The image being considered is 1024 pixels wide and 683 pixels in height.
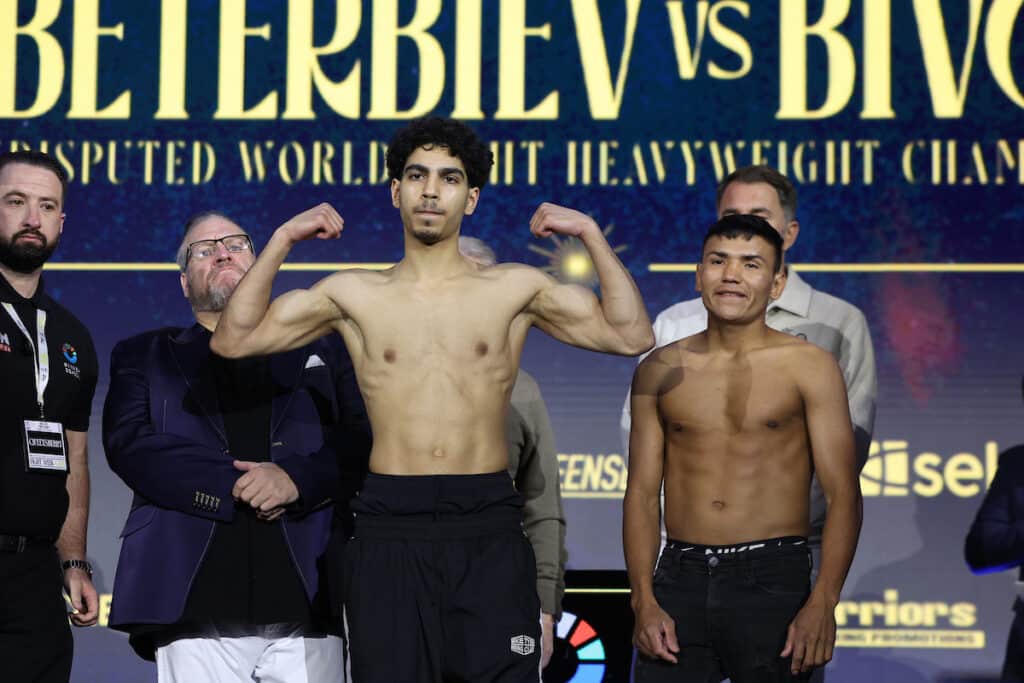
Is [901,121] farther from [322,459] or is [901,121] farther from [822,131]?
[322,459]

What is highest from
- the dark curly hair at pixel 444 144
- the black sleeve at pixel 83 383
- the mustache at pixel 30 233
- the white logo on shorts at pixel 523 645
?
the dark curly hair at pixel 444 144

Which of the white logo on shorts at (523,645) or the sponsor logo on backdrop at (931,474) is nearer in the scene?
the white logo on shorts at (523,645)

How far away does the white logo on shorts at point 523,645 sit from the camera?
9.73ft

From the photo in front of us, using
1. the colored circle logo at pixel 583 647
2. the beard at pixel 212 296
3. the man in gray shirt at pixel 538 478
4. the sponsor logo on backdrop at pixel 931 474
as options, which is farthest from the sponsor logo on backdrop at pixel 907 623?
the beard at pixel 212 296

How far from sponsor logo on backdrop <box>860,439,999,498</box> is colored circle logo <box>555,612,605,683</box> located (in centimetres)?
108

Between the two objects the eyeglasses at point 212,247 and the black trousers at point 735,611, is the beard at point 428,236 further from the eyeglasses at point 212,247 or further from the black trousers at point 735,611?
the black trousers at point 735,611

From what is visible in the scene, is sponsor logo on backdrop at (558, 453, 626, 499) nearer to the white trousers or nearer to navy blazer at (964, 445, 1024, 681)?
navy blazer at (964, 445, 1024, 681)

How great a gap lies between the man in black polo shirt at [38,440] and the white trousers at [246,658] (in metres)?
0.26

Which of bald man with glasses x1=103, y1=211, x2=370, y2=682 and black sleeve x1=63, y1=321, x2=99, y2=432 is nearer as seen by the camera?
bald man with glasses x1=103, y1=211, x2=370, y2=682

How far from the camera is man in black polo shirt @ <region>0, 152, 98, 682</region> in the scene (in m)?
3.32

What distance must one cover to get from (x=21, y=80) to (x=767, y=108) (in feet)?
9.08

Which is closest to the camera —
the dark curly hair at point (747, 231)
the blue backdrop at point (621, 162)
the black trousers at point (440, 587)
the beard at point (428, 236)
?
the black trousers at point (440, 587)

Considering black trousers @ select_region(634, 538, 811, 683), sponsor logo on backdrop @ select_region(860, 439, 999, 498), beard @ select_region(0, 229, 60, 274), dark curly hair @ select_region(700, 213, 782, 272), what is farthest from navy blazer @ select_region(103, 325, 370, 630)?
sponsor logo on backdrop @ select_region(860, 439, 999, 498)

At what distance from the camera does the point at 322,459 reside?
137 inches
